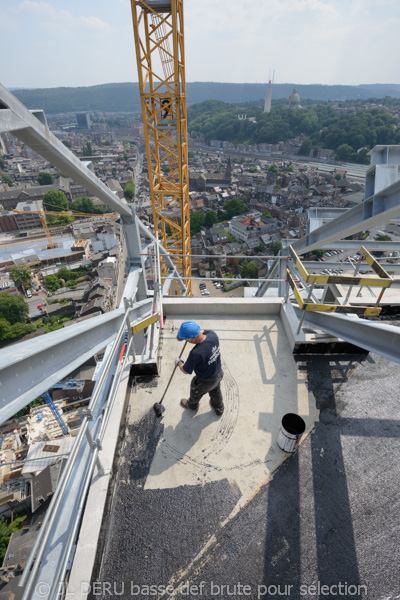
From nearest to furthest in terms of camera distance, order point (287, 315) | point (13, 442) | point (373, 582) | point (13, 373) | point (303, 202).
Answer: point (13, 373) → point (373, 582) → point (287, 315) → point (13, 442) → point (303, 202)

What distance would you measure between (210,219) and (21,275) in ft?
106

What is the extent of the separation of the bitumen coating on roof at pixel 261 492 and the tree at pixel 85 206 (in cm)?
7104

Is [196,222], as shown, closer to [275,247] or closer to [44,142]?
[275,247]

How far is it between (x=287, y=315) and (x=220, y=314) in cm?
118

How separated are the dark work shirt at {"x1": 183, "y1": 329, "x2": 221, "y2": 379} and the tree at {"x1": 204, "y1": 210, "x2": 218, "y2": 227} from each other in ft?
174

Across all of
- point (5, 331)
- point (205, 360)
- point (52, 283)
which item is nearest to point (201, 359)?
point (205, 360)

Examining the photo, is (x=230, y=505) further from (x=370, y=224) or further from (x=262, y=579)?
(x=370, y=224)

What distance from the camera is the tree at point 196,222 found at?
53000 millimetres

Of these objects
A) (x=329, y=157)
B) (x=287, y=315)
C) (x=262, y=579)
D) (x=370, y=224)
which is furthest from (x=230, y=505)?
(x=329, y=157)

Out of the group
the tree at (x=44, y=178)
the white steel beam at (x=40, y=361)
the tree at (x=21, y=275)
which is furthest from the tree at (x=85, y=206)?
the white steel beam at (x=40, y=361)

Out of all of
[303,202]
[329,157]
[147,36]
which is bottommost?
[303,202]

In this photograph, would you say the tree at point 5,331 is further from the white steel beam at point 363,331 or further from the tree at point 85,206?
the tree at point 85,206

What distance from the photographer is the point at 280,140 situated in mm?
108750

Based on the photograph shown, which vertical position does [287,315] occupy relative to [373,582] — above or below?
above
